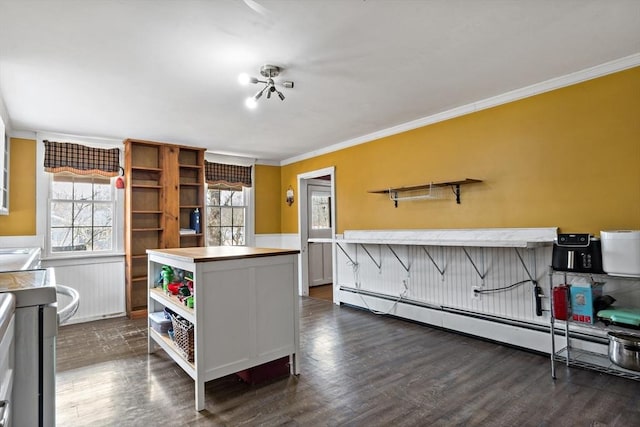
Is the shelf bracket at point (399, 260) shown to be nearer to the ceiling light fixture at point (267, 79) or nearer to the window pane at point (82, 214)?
the ceiling light fixture at point (267, 79)

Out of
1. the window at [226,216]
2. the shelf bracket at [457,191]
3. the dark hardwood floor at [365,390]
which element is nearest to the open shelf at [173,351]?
the dark hardwood floor at [365,390]

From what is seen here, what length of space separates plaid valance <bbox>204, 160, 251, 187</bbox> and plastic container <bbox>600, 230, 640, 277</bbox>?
5058mm

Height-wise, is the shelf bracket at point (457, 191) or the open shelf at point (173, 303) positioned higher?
the shelf bracket at point (457, 191)

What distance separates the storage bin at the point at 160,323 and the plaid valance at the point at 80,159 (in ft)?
8.57

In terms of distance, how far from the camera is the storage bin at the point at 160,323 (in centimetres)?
312

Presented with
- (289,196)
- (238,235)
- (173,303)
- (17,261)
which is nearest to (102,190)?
(238,235)

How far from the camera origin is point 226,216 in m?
6.06

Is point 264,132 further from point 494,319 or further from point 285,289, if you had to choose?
point 494,319

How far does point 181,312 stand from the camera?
2596mm

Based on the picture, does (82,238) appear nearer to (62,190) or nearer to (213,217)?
(62,190)

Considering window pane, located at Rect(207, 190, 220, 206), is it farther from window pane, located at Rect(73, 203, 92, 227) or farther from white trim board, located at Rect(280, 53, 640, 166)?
white trim board, located at Rect(280, 53, 640, 166)

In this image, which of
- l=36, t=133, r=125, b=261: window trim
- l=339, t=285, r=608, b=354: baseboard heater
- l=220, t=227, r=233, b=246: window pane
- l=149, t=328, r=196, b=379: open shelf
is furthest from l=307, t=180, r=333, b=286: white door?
l=149, t=328, r=196, b=379: open shelf

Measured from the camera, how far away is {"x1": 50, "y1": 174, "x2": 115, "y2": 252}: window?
4609mm

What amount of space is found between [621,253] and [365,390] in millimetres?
2065
